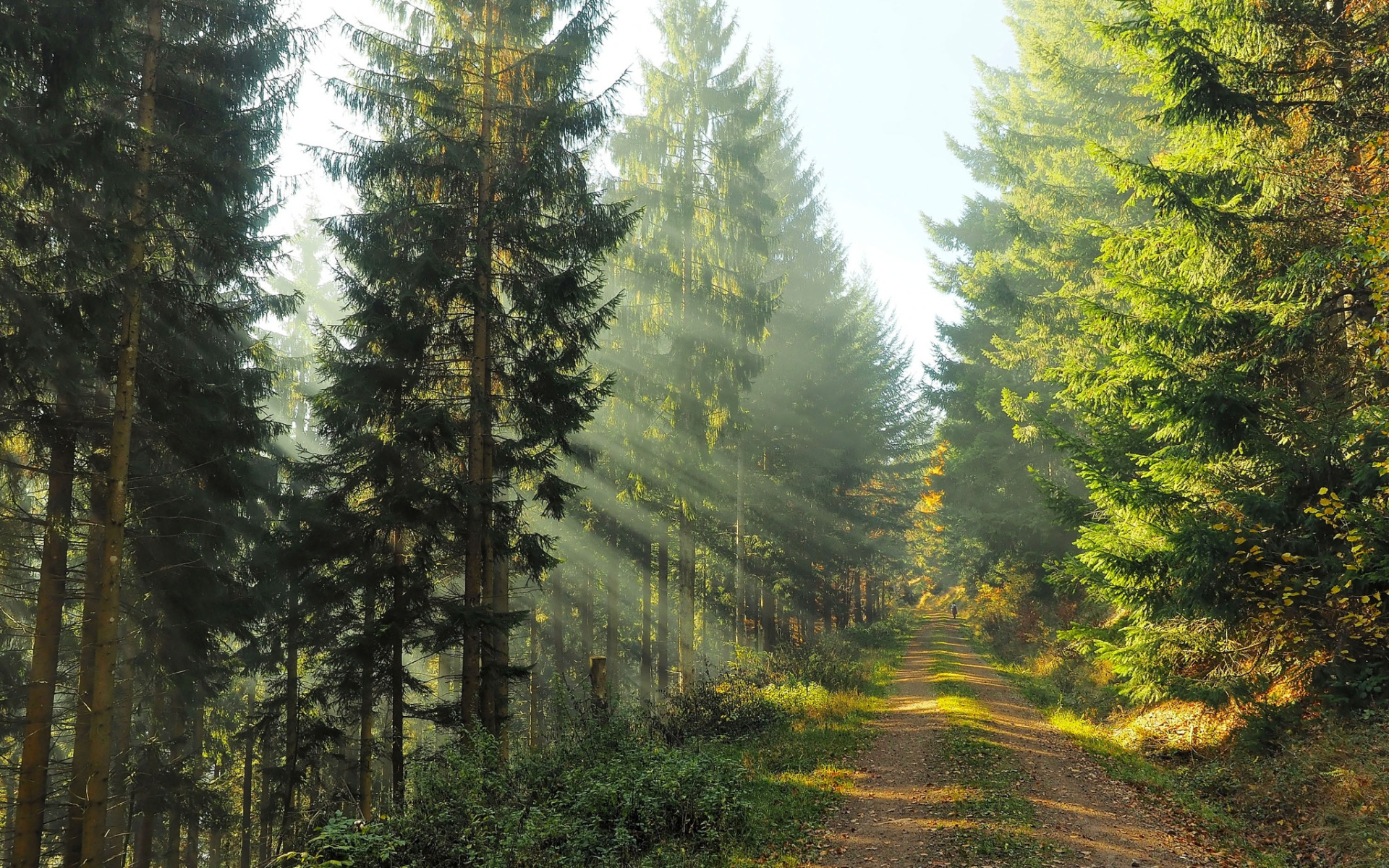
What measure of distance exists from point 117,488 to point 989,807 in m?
12.8

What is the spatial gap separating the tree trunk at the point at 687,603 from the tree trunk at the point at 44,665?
1184 cm

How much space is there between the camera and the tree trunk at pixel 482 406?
464 inches

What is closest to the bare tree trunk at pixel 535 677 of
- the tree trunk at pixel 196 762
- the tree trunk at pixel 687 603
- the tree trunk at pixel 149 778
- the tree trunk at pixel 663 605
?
the tree trunk at pixel 663 605

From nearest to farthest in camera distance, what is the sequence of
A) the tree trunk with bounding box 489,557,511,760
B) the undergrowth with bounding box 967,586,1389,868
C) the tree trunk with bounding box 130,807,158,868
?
the undergrowth with bounding box 967,586,1389,868 → the tree trunk with bounding box 489,557,511,760 → the tree trunk with bounding box 130,807,158,868

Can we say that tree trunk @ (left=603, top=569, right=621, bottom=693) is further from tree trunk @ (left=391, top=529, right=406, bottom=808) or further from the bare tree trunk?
tree trunk @ (left=391, top=529, right=406, bottom=808)

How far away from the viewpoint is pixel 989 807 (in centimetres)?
956

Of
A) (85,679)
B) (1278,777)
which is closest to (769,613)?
(1278,777)

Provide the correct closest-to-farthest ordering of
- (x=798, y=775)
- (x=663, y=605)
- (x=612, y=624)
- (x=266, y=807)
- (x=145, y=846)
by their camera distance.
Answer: (x=798, y=775) → (x=145, y=846) → (x=266, y=807) → (x=663, y=605) → (x=612, y=624)

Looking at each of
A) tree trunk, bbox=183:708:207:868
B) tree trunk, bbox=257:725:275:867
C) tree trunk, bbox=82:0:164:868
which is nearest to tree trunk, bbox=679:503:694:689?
tree trunk, bbox=257:725:275:867

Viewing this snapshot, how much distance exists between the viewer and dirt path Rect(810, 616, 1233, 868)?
8.02 meters

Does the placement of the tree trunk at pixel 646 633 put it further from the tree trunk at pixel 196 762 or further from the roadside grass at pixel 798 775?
the tree trunk at pixel 196 762

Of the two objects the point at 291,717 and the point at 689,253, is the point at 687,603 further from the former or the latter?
the point at 689,253

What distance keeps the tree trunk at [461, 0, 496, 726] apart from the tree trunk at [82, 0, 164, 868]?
15.1 feet

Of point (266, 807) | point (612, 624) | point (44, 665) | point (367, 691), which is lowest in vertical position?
point (266, 807)
